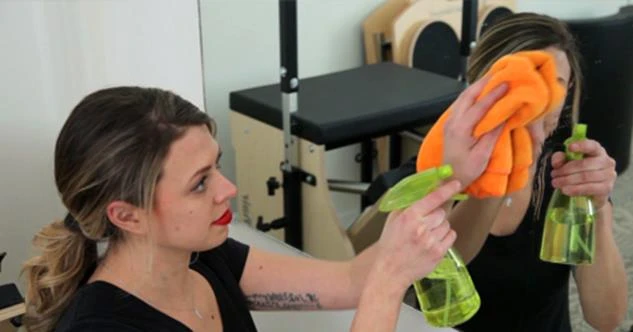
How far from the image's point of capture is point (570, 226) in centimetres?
99

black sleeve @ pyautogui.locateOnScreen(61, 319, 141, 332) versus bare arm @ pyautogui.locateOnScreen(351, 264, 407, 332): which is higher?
bare arm @ pyautogui.locateOnScreen(351, 264, 407, 332)

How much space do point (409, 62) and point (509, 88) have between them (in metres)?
1.70

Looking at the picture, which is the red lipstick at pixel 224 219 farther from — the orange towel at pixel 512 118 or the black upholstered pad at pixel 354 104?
the black upholstered pad at pixel 354 104

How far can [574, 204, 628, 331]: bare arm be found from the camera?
3.60 feet

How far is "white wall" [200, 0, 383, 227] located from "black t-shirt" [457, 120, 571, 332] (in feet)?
3.43

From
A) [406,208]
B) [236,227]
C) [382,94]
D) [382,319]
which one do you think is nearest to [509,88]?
[406,208]

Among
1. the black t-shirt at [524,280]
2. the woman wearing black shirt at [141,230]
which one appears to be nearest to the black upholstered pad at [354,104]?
the black t-shirt at [524,280]

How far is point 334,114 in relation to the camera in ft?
6.04

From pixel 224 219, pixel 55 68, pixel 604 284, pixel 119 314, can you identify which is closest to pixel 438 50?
pixel 55 68

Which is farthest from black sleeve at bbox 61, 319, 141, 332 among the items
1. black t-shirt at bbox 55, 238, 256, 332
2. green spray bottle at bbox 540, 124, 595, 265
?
green spray bottle at bbox 540, 124, 595, 265

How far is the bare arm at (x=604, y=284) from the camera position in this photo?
110 cm

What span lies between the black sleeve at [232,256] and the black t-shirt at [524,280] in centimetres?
37

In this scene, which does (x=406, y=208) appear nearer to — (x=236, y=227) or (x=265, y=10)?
(x=236, y=227)

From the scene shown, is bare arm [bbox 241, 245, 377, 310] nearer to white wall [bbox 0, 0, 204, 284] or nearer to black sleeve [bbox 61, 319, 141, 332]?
black sleeve [bbox 61, 319, 141, 332]
